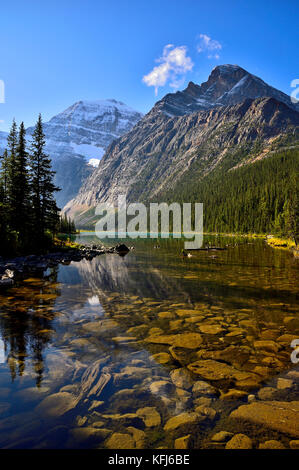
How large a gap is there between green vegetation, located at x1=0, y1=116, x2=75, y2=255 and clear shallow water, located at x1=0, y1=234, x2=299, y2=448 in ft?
64.9

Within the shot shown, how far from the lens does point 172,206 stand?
191875 millimetres

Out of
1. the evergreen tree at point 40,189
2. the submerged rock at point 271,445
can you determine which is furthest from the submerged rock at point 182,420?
the evergreen tree at point 40,189

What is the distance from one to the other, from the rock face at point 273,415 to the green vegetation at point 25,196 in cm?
3138

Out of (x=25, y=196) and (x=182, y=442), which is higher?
(x=25, y=196)

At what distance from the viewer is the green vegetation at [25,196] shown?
111 feet

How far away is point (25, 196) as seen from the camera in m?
35.3

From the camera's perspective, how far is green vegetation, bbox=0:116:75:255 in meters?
33.9

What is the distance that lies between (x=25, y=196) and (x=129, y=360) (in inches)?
1299

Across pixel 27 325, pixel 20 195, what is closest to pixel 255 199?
pixel 20 195

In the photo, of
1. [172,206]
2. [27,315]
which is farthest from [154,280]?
[172,206]

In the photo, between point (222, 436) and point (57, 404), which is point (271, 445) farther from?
point (57, 404)

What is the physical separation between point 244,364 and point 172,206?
18625 cm
